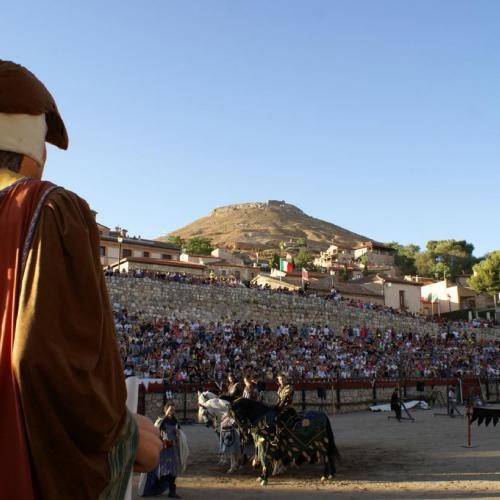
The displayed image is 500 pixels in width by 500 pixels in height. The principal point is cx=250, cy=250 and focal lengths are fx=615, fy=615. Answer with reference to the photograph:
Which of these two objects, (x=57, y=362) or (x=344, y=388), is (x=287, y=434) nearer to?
(x=57, y=362)

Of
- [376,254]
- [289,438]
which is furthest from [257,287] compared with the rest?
[376,254]

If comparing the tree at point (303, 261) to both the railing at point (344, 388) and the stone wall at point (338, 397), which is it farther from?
the stone wall at point (338, 397)

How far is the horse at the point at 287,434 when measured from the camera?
12.3 m

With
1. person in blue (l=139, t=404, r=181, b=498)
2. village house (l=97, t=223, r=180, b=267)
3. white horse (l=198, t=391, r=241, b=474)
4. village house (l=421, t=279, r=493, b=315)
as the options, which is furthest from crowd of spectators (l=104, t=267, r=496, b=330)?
person in blue (l=139, t=404, r=181, b=498)

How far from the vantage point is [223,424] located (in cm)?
1333

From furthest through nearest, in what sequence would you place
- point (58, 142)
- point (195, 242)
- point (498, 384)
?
point (195, 242)
point (498, 384)
point (58, 142)

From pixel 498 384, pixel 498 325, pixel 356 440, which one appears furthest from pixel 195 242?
pixel 356 440

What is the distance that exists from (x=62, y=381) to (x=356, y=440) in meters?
17.5

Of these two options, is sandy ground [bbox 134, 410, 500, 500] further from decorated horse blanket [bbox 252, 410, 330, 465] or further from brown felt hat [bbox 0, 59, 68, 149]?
brown felt hat [bbox 0, 59, 68, 149]

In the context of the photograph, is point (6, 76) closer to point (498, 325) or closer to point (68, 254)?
point (68, 254)

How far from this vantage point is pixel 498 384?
115ft

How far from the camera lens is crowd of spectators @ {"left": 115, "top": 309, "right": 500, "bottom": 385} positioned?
27906 millimetres

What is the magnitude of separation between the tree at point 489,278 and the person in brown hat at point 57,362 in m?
73.7

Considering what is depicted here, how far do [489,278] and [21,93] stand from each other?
74229 mm
